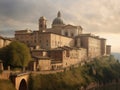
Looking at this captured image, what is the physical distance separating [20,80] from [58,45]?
128ft

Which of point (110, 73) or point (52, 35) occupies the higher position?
point (52, 35)

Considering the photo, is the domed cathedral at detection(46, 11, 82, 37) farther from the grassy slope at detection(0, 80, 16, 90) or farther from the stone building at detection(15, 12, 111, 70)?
the grassy slope at detection(0, 80, 16, 90)

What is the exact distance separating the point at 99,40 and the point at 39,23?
32.6 metres

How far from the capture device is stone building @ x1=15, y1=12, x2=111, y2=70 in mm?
71938

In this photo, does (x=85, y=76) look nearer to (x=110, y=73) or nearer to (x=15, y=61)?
(x=110, y=73)

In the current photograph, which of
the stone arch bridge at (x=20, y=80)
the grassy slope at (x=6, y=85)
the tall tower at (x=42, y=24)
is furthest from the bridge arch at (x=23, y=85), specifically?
the tall tower at (x=42, y=24)

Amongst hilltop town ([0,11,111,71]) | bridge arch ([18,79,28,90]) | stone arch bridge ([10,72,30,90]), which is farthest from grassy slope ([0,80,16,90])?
hilltop town ([0,11,111,71])

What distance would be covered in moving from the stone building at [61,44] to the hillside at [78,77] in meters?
3.45

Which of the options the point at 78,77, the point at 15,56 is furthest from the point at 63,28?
the point at 15,56

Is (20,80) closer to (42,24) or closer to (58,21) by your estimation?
(42,24)

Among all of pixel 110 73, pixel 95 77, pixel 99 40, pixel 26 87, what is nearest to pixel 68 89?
pixel 26 87

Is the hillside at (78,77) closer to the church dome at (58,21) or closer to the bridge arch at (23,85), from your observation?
the bridge arch at (23,85)

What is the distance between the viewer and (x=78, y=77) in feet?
228

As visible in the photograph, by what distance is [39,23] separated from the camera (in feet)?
295
